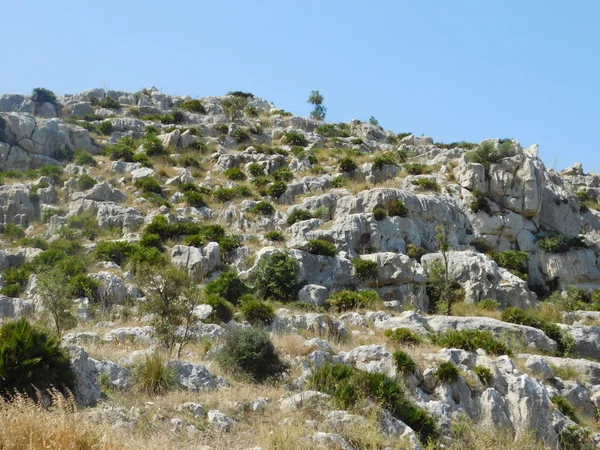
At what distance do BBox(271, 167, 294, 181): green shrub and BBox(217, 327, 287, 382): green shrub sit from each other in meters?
20.1

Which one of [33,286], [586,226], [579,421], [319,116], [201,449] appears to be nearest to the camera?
[201,449]

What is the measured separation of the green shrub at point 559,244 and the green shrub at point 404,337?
1406cm

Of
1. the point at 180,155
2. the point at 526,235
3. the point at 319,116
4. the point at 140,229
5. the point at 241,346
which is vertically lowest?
the point at 241,346

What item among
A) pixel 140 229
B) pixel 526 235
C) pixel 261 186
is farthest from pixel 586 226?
pixel 140 229

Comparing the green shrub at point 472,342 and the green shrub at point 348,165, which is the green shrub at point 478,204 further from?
the green shrub at point 472,342

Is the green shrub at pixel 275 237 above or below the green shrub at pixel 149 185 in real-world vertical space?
below

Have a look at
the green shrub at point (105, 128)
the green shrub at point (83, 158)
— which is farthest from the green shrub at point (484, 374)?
the green shrub at point (105, 128)

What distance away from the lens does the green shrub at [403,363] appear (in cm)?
1211

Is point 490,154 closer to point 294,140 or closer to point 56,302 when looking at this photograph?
point 294,140

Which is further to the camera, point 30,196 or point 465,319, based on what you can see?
point 30,196

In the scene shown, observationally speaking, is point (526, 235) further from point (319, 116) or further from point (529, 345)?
point (319, 116)

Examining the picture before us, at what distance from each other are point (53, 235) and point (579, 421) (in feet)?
73.5

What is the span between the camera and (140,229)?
25.2 metres

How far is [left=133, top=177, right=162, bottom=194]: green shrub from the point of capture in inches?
1163
